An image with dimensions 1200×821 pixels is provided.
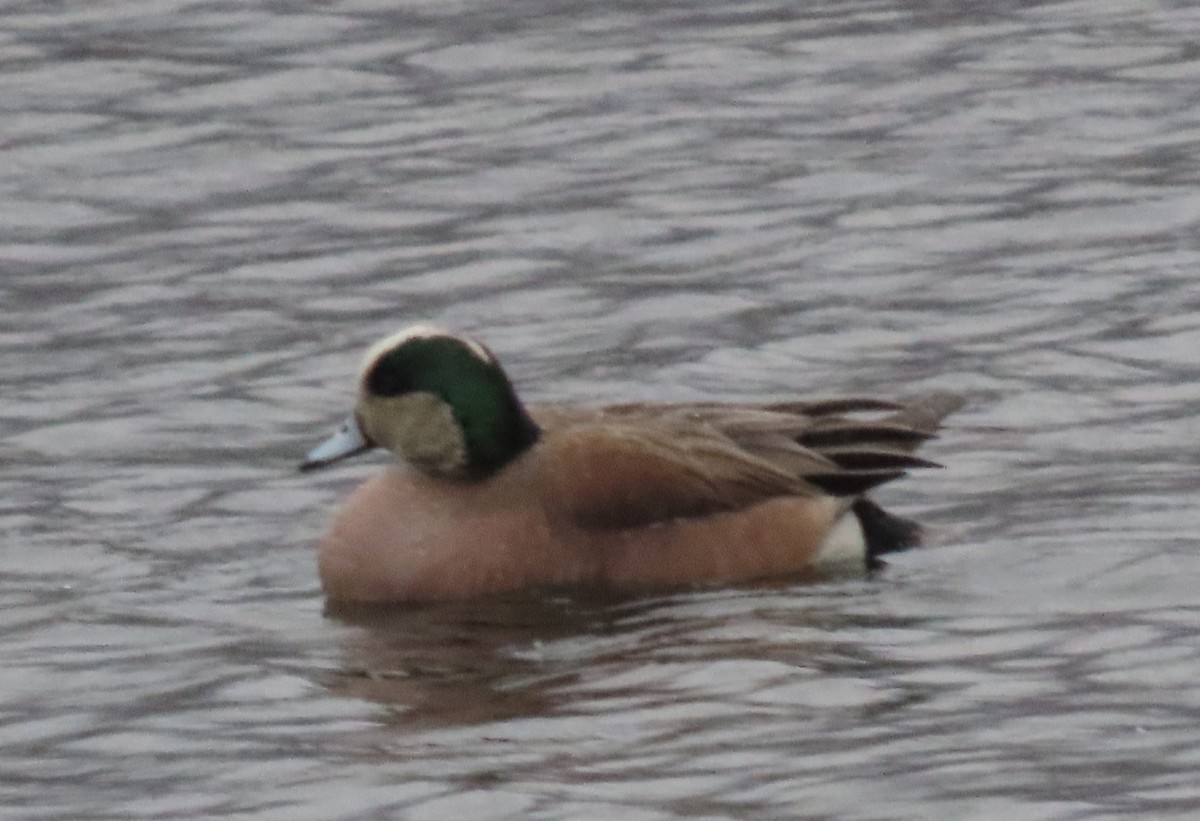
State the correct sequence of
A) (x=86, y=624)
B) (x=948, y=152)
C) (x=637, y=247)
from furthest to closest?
(x=948, y=152)
(x=637, y=247)
(x=86, y=624)

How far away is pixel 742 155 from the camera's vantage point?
53.1 ft

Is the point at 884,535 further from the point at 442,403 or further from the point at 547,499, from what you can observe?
the point at 442,403

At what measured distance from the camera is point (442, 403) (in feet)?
36.6

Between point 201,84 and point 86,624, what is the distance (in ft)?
24.5

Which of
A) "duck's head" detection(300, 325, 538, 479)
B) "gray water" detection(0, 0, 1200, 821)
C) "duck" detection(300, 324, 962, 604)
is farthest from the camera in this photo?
"duck's head" detection(300, 325, 538, 479)

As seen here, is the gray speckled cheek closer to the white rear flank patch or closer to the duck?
the duck

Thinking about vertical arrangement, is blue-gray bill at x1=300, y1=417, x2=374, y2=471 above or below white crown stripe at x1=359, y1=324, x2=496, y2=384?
below

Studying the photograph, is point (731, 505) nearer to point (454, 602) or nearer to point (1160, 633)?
point (454, 602)

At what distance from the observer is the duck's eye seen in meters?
11.1

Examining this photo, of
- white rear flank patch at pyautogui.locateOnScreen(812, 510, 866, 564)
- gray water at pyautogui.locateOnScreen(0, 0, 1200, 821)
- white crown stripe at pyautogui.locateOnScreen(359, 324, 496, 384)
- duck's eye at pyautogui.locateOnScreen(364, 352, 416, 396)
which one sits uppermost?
white crown stripe at pyautogui.locateOnScreen(359, 324, 496, 384)

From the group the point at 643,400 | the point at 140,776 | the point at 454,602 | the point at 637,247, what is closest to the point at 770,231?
the point at 637,247

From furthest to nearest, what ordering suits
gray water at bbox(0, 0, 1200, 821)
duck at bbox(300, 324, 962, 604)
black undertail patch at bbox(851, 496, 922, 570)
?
black undertail patch at bbox(851, 496, 922, 570), duck at bbox(300, 324, 962, 604), gray water at bbox(0, 0, 1200, 821)

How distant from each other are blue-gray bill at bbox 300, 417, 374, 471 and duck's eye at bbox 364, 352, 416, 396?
0.17m

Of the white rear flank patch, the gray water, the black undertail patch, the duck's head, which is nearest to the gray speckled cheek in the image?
the duck's head
